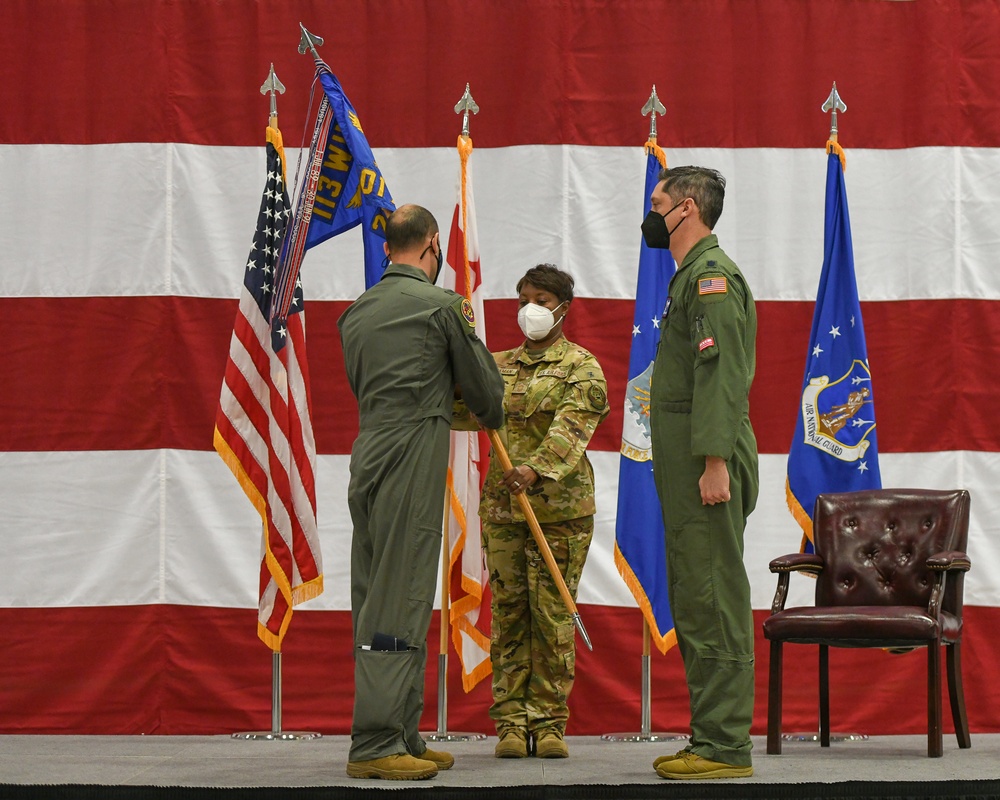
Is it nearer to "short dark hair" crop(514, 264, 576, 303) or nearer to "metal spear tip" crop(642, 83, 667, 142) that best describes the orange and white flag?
"short dark hair" crop(514, 264, 576, 303)

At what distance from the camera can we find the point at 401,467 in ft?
10.9

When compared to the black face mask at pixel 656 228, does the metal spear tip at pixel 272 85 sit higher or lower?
higher

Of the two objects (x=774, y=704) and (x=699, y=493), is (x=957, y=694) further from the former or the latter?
(x=699, y=493)

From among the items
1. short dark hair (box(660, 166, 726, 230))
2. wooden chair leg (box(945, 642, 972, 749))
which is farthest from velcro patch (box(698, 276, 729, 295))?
wooden chair leg (box(945, 642, 972, 749))

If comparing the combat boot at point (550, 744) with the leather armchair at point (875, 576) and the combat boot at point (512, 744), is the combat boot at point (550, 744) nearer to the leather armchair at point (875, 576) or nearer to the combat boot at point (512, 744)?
the combat boot at point (512, 744)

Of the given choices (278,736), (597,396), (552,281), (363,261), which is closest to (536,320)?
(552,281)

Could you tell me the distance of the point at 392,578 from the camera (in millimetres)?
3305

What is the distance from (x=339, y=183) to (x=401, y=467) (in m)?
1.21

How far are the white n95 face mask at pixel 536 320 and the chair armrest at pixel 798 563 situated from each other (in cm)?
106

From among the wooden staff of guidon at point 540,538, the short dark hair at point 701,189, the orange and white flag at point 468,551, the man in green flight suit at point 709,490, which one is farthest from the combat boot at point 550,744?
the short dark hair at point 701,189

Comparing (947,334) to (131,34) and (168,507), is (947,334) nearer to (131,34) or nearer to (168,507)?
(168,507)

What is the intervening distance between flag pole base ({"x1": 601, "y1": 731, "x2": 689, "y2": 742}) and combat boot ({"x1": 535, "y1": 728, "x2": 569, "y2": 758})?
63 cm

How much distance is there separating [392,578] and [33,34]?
2907mm

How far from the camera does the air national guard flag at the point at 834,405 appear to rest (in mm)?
4477
